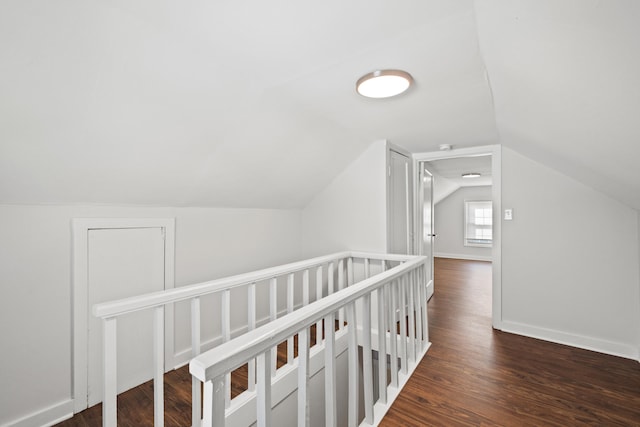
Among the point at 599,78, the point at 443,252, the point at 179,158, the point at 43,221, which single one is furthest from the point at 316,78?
the point at 443,252

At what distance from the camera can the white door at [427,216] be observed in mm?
3586

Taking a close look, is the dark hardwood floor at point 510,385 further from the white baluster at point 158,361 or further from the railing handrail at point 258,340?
the white baluster at point 158,361

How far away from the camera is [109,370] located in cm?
120

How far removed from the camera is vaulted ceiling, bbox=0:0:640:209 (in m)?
0.98

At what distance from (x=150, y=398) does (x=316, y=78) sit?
2289 millimetres

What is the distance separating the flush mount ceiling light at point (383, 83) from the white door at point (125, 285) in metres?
1.75

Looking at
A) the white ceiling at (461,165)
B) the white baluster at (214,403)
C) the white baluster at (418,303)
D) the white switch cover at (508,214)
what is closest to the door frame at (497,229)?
the white switch cover at (508,214)

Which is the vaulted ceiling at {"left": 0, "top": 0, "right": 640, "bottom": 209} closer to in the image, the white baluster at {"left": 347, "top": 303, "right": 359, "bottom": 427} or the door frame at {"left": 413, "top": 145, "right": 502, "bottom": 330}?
the door frame at {"left": 413, "top": 145, "right": 502, "bottom": 330}

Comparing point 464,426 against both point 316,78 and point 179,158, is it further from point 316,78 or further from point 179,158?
point 179,158

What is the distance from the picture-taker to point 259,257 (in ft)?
9.59

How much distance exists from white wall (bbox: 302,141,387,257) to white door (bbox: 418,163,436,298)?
0.90 metres

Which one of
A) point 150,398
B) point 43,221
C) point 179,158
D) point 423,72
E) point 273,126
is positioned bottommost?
point 150,398

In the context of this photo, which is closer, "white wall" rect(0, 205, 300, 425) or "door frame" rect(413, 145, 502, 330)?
"white wall" rect(0, 205, 300, 425)

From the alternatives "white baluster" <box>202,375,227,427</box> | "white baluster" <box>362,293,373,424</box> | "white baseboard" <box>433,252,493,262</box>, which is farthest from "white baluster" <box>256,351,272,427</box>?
"white baseboard" <box>433,252,493,262</box>
